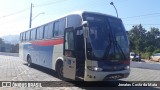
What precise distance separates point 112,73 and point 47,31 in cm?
671

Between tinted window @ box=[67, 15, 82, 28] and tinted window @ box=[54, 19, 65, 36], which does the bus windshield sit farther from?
tinted window @ box=[54, 19, 65, 36]

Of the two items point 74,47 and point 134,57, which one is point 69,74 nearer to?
point 74,47

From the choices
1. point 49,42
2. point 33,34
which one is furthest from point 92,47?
point 33,34

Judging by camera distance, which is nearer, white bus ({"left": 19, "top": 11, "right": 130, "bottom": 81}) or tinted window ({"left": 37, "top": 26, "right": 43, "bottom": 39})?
white bus ({"left": 19, "top": 11, "right": 130, "bottom": 81})

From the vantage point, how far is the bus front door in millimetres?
11915

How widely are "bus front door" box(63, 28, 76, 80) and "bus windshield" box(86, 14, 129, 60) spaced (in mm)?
1264

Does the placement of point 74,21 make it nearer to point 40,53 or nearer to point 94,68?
point 94,68

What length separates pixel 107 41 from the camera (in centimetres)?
1124

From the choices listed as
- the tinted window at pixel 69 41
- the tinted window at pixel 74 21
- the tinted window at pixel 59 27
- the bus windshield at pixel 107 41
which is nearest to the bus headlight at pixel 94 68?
the bus windshield at pixel 107 41

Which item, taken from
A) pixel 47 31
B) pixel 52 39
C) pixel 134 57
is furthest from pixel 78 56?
pixel 134 57

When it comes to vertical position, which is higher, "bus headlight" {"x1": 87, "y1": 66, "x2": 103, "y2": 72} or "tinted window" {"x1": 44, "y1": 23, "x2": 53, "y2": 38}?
"tinted window" {"x1": 44, "y1": 23, "x2": 53, "y2": 38}

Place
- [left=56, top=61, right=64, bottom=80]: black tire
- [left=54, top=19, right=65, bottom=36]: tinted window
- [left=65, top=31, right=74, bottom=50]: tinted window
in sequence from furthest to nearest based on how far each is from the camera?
[left=54, top=19, right=65, bottom=36]: tinted window, [left=56, top=61, right=64, bottom=80]: black tire, [left=65, top=31, right=74, bottom=50]: tinted window

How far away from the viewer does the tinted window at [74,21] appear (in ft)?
39.2

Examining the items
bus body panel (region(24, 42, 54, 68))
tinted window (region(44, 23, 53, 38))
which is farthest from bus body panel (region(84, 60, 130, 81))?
tinted window (region(44, 23, 53, 38))
